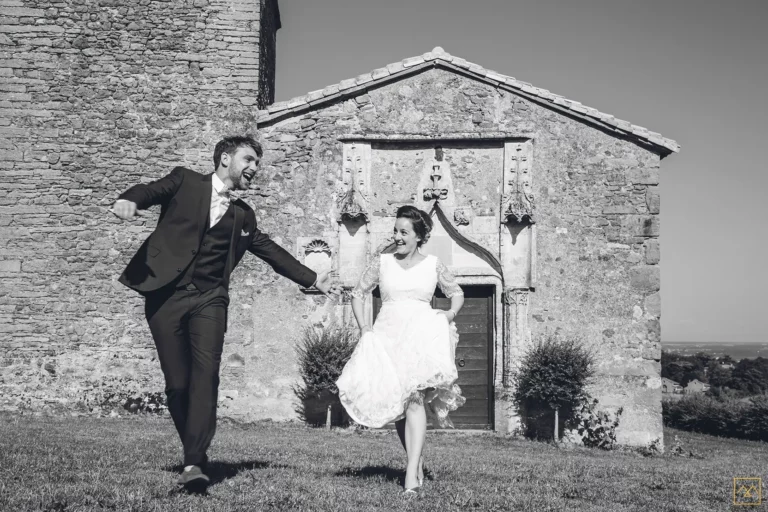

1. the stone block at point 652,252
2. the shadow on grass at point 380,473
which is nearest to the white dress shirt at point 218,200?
the shadow on grass at point 380,473

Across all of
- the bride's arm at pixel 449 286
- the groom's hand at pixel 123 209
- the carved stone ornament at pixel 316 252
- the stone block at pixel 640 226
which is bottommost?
the bride's arm at pixel 449 286

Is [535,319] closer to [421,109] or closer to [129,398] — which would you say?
[421,109]

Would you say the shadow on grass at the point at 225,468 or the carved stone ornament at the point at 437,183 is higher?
the carved stone ornament at the point at 437,183

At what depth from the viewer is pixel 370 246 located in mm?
12148

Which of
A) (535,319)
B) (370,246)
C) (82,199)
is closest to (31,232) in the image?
(82,199)

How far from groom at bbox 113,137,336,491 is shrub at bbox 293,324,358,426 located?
645 cm

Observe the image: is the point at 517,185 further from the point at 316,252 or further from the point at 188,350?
the point at 188,350

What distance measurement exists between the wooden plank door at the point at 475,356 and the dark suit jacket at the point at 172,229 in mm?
7407

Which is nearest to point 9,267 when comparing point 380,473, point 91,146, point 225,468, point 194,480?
point 91,146

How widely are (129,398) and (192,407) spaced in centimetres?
752

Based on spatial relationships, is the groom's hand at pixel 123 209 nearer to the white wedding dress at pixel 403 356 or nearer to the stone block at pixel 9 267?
Result: the white wedding dress at pixel 403 356

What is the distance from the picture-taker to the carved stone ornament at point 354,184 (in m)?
11.9

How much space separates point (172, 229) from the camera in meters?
4.82

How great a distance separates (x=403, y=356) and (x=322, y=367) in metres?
6.19
